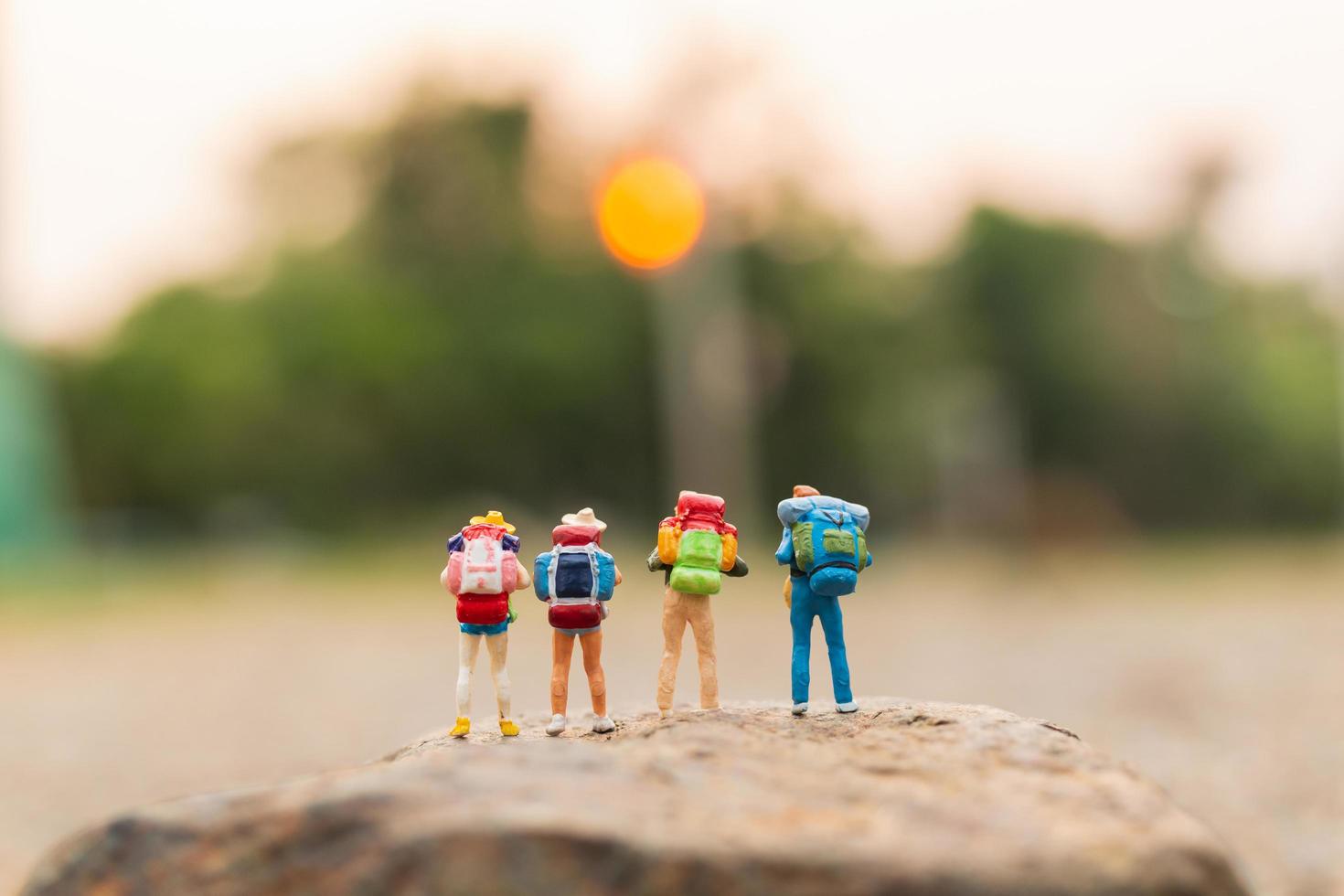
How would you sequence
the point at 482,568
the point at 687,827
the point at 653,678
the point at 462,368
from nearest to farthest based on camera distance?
1. the point at 687,827
2. the point at 482,568
3. the point at 653,678
4. the point at 462,368

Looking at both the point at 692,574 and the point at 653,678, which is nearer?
the point at 692,574

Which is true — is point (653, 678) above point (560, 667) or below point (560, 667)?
below

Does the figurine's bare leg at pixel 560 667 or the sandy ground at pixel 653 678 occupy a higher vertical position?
the figurine's bare leg at pixel 560 667

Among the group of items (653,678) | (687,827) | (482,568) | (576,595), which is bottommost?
(653,678)

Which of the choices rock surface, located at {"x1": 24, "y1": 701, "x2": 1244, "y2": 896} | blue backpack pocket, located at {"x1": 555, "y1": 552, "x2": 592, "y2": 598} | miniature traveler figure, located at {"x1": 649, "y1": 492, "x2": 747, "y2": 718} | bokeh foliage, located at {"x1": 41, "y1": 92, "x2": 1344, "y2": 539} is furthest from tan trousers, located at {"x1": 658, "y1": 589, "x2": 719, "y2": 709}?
bokeh foliage, located at {"x1": 41, "y1": 92, "x2": 1344, "y2": 539}

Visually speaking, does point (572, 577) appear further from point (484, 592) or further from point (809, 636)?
point (809, 636)

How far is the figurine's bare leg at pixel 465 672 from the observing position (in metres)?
5.19

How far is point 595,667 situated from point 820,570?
0.93 m

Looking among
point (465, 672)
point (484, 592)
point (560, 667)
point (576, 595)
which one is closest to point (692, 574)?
point (576, 595)

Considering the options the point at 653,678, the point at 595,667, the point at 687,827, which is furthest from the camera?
the point at 653,678

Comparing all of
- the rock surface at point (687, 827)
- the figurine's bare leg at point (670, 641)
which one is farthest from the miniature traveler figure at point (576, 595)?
the rock surface at point (687, 827)

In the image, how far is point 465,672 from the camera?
5.21 metres

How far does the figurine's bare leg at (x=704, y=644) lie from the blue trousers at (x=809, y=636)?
0.32 meters

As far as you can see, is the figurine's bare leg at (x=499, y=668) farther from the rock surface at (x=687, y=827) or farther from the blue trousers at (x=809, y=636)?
the blue trousers at (x=809, y=636)
